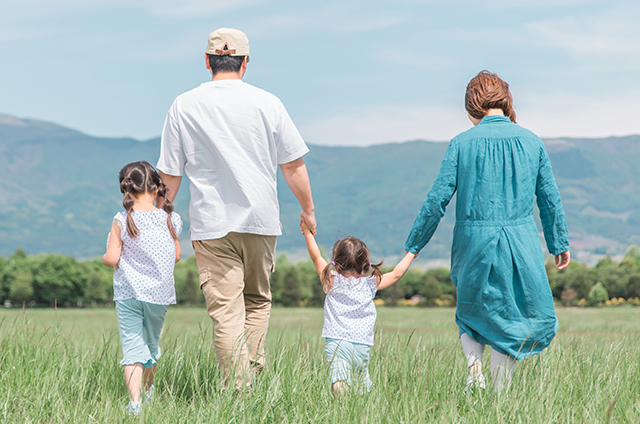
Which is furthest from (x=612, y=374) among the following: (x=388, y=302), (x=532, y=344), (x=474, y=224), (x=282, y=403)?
(x=388, y=302)

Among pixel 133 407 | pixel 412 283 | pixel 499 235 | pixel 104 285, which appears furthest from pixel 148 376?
pixel 104 285

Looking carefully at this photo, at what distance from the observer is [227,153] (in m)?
3.44

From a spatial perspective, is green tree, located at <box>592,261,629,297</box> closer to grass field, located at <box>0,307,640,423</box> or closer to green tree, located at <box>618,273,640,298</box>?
→ green tree, located at <box>618,273,640,298</box>

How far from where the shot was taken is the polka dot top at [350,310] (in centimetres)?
356

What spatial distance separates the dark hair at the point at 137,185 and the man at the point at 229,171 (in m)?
0.10

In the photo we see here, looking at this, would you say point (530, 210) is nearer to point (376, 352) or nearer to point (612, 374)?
point (612, 374)

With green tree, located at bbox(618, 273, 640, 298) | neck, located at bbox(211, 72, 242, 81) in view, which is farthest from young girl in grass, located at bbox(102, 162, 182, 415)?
green tree, located at bbox(618, 273, 640, 298)

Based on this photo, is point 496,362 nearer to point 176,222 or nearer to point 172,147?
point 176,222

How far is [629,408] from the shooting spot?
9.55ft

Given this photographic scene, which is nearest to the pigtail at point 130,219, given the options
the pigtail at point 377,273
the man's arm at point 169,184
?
the man's arm at point 169,184

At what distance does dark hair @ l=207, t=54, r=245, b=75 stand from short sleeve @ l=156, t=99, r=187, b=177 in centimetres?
32

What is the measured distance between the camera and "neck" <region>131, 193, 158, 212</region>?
3.47 meters

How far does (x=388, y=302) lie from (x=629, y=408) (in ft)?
171

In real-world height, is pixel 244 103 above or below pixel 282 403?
above
